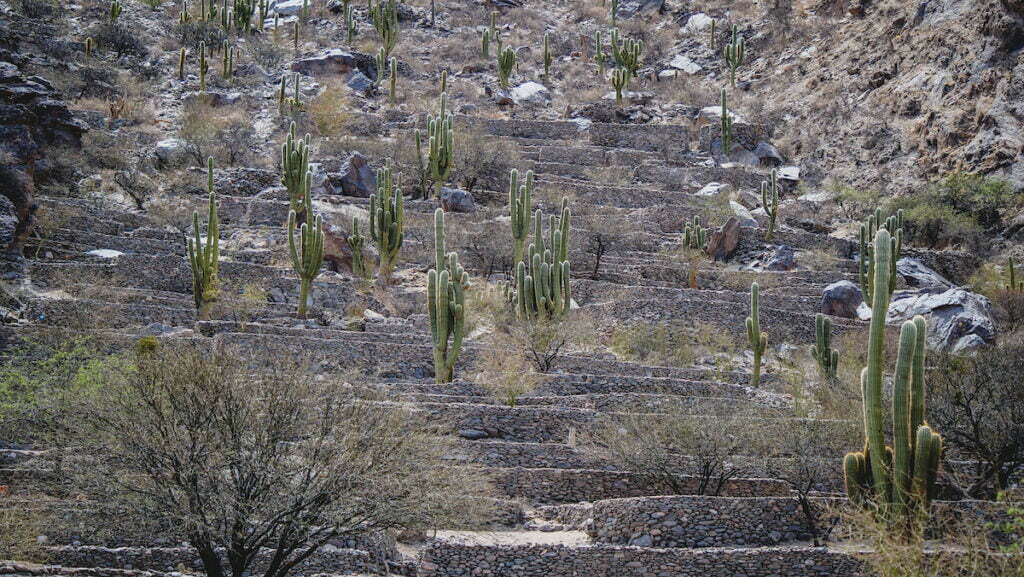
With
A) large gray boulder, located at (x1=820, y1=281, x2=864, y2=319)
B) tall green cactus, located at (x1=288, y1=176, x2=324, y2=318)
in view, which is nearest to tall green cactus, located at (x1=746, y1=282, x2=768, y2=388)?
large gray boulder, located at (x1=820, y1=281, x2=864, y2=319)

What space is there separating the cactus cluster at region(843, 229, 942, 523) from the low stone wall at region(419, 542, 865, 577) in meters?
1.10

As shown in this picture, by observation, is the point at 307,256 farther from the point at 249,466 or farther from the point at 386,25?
the point at 386,25

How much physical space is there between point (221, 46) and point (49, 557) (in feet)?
144

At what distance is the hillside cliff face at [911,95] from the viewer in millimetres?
41031

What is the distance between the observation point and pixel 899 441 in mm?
14328

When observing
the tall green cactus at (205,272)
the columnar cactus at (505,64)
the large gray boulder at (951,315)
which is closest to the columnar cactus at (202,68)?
the columnar cactus at (505,64)

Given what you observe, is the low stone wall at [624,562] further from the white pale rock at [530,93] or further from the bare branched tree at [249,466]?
the white pale rock at [530,93]

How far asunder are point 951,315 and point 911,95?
62.8 ft

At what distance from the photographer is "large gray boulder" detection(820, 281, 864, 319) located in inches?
1253

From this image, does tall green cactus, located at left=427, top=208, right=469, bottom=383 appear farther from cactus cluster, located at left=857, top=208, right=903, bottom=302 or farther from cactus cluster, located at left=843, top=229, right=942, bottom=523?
cactus cluster, located at left=857, top=208, right=903, bottom=302

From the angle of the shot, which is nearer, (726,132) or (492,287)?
(492,287)

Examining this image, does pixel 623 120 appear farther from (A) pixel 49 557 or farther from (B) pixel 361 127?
Answer: (A) pixel 49 557

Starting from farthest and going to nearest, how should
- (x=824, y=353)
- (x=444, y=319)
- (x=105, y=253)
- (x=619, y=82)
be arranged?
1. (x=619, y=82)
2. (x=105, y=253)
3. (x=824, y=353)
4. (x=444, y=319)

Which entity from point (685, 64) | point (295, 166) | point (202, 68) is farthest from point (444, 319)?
point (685, 64)
